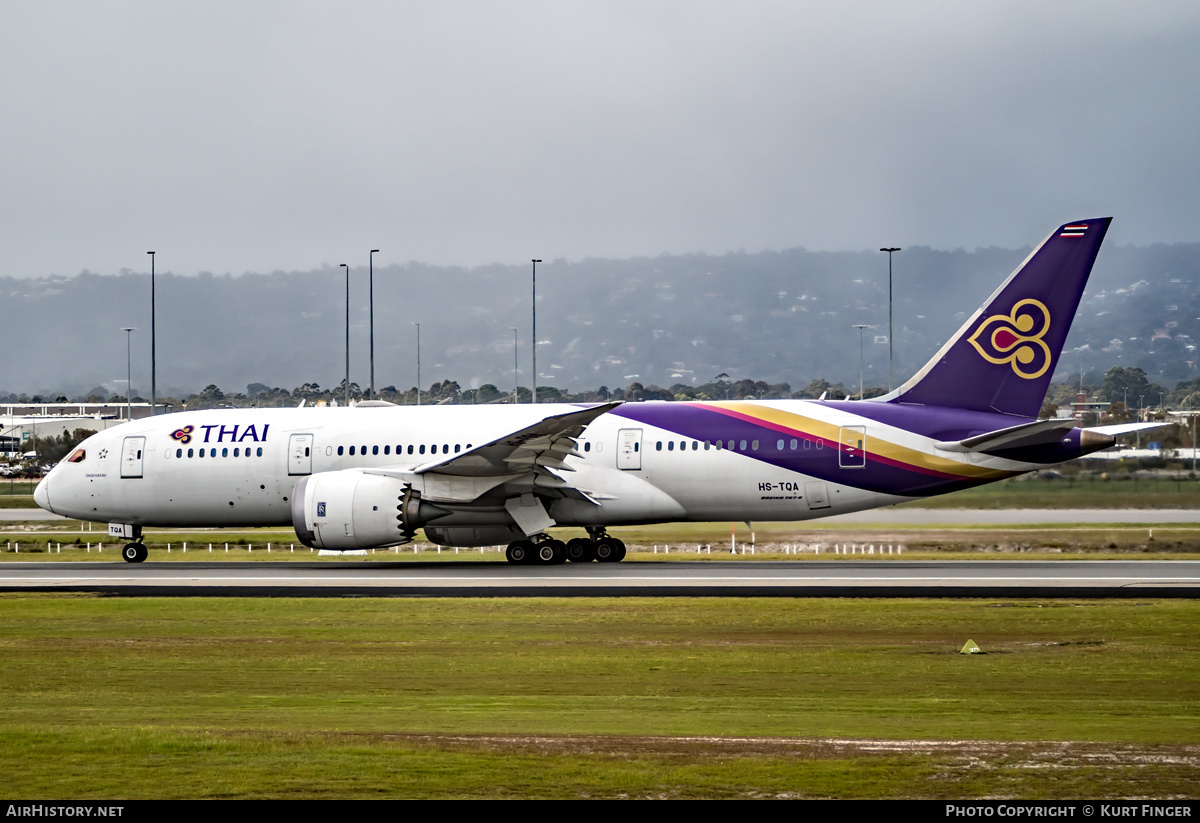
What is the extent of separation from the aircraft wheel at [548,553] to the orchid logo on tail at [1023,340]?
36.3ft

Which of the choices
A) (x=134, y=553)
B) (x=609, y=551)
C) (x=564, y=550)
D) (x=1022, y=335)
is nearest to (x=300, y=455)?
(x=134, y=553)

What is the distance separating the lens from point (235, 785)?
372 inches

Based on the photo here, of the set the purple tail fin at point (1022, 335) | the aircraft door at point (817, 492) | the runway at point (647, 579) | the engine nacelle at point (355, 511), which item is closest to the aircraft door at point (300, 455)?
the runway at point (647, 579)

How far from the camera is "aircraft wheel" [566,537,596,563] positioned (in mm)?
31375

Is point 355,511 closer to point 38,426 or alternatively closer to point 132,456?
point 132,456

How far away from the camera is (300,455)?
32.2 metres

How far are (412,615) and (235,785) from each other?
11276 millimetres

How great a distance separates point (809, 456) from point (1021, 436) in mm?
4701

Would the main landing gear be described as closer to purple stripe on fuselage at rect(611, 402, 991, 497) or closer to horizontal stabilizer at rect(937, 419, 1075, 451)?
purple stripe on fuselage at rect(611, 402, 991, 497)

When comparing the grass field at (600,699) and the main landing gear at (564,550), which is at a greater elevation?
the grass field at (600,699)

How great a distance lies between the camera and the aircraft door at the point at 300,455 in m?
32.2

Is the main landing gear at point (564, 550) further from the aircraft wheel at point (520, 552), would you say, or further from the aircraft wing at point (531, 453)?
the aircraft wing at point (531, 453)
